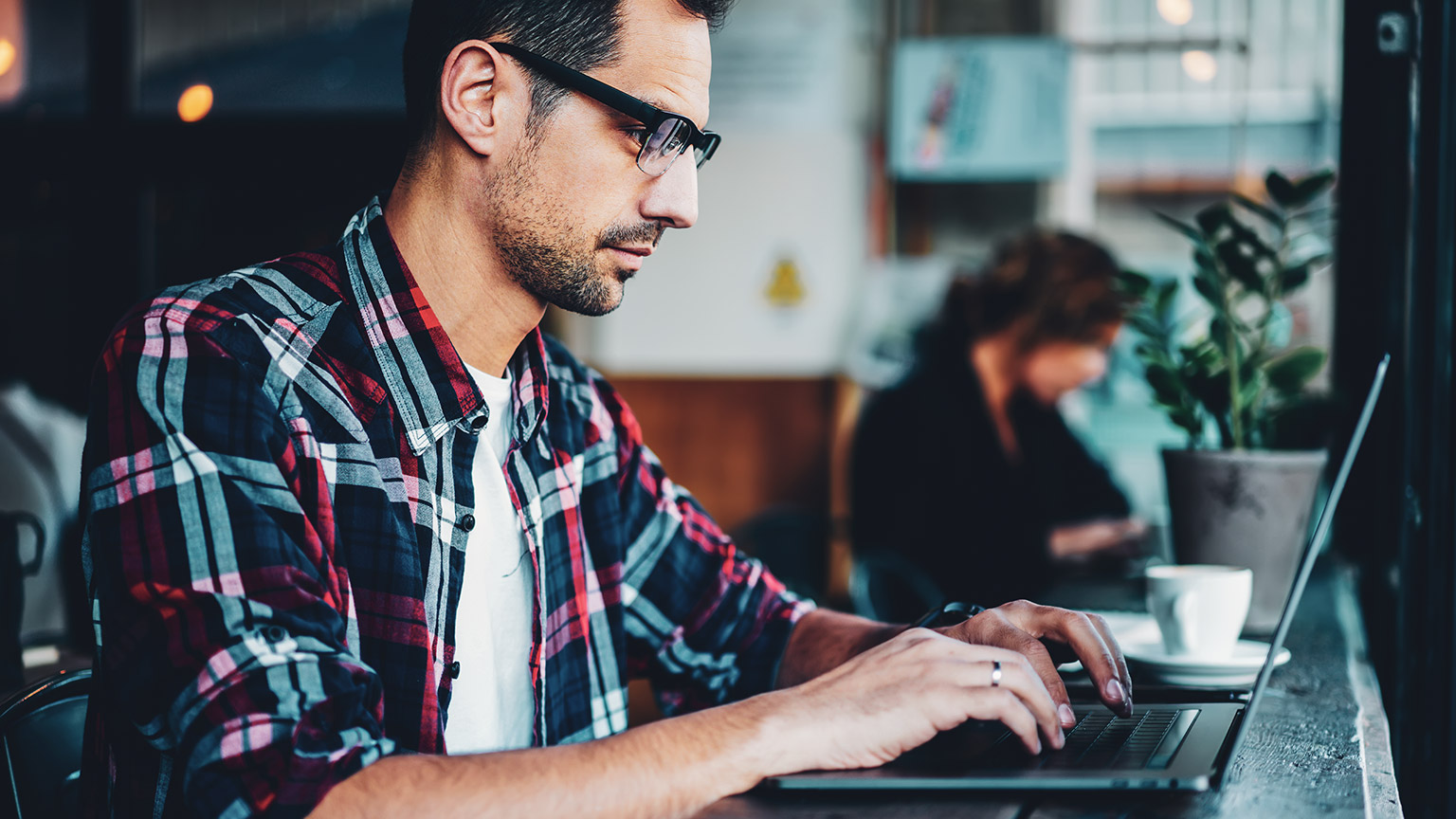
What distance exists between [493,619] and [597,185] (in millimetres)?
399

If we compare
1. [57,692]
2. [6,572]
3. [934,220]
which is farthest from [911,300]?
[57,692]

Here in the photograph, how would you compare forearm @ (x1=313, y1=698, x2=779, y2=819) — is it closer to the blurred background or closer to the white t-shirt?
the white t-shirt

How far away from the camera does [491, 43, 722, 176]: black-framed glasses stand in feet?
3.59

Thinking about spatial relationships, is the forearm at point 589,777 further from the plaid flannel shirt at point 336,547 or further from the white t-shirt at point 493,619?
the white t-shirt at point 493,619

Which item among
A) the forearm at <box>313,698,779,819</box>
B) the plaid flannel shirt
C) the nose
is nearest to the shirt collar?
the plaid flannel shirt

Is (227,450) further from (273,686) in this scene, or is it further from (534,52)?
(534,52)

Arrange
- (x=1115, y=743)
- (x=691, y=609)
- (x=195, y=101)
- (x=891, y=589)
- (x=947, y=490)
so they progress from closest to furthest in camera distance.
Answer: (x=1115, y=743), (x=691, y=609), (x=947, y=490), (x=891, y=589), (x=195, y=101)

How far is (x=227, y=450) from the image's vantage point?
2.81ft

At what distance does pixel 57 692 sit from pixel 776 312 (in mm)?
3686

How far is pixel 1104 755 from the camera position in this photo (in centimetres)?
87

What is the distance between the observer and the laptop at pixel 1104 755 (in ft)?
2.65

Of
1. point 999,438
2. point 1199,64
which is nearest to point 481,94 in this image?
point 999,438

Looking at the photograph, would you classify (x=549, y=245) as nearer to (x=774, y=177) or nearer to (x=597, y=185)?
(x=597, y=185)

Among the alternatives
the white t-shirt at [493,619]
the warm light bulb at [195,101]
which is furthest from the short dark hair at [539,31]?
the warm light bulb at [195,101]
